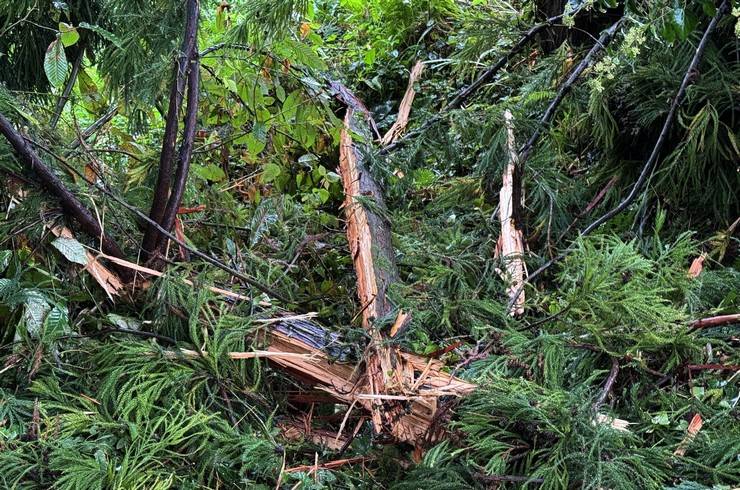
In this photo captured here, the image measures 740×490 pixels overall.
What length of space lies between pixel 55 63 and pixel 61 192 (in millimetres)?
321

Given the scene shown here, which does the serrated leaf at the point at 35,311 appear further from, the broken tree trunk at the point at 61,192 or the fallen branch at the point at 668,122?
the fallen branch at the point at 668,122

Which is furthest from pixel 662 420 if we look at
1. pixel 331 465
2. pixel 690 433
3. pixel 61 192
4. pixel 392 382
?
pixel 61 192

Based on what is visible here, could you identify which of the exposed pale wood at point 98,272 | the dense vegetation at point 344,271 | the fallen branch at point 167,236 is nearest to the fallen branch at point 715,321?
the dense vegetation at point 344,271

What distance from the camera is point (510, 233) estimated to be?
7.04 feet

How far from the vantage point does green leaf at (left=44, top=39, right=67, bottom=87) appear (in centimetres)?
160

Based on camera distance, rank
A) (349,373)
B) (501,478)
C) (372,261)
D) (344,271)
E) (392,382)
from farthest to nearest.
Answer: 1. (344,271)
2. (372,261)
3. (349,373)
4. (392,382)
5. (501,478)

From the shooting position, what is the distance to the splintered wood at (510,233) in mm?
1969

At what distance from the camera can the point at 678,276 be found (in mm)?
1717

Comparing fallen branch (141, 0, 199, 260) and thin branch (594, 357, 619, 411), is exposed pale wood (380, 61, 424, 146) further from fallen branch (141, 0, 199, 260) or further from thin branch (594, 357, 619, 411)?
thin branch (594, 357, 619, 411)

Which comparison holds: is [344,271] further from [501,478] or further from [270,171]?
[501,478]

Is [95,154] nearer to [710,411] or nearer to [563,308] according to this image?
[563,308]

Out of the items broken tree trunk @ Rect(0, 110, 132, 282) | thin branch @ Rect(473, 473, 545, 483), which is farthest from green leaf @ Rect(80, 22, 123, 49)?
thin branch @ Rect(473, 473, 545, 483)

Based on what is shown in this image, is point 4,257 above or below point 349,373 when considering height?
above

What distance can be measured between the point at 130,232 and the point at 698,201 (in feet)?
5.94
